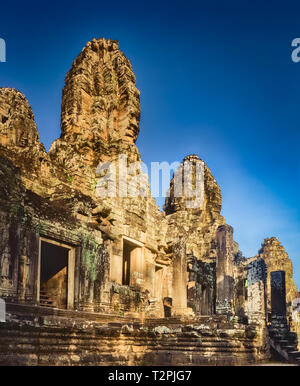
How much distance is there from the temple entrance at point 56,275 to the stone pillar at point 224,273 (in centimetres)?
677

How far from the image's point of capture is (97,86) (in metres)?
21.0

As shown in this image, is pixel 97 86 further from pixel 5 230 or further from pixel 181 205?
pixel 181 205

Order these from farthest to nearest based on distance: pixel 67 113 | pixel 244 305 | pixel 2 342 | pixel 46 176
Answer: pixel 244 305, pixel 67 113, pixel 46 176, pixel 2 342

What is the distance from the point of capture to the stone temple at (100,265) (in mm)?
8688

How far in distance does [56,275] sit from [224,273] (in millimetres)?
7095

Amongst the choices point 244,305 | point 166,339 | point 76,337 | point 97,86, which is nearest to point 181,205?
point 244,305

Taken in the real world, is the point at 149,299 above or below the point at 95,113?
below

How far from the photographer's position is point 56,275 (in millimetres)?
13992

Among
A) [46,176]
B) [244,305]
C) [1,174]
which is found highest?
[46,176]

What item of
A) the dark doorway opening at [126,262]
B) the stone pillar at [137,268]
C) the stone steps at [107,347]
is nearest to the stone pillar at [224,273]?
the stone pillar at [137,268]

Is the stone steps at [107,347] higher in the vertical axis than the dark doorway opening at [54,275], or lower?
lower

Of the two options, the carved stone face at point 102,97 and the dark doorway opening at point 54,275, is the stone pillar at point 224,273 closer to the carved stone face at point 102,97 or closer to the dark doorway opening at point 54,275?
the carved stone face at point 102,97

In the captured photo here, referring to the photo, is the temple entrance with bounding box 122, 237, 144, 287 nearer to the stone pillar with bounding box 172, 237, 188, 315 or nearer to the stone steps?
the stone pillar with bounding box 172, 237, 188, 315
